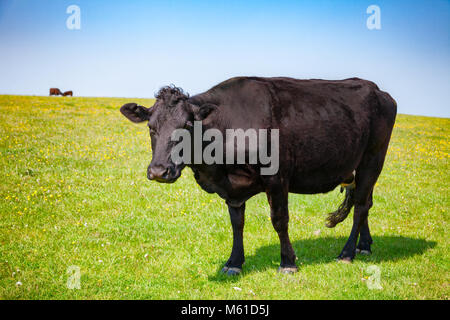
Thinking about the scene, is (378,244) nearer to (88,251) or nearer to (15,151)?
(88,251)

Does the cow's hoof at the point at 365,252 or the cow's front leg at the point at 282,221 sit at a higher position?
the cow's front leg at the point at 282,221

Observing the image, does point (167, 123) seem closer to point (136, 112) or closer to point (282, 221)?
point (136, 112)

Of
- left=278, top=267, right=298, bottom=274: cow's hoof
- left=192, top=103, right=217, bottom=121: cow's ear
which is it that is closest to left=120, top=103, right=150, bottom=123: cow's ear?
left=192, top=103, right=217, bottom=121: cow's ear

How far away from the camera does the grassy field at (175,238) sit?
21.2 feet

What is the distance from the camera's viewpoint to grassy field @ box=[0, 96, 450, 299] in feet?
21.2

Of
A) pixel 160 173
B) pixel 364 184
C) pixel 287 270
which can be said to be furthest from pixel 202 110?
pixel 364 184

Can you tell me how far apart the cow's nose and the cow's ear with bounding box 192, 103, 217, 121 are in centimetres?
108

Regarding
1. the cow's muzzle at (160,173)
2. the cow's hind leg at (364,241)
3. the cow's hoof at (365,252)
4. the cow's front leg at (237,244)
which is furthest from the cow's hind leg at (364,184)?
the cow's muzzle at (160,173)

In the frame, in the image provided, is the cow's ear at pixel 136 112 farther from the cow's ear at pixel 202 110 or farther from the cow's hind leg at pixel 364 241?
the cow's hind leg at pixel 364 241

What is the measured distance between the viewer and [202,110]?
20.0 feet

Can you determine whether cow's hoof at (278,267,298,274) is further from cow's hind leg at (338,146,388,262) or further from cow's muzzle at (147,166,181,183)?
cow's muzzle at (147,166,181,183)

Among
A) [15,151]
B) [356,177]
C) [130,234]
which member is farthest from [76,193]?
[356,177]

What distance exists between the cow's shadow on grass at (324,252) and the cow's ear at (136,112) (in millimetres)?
2880
